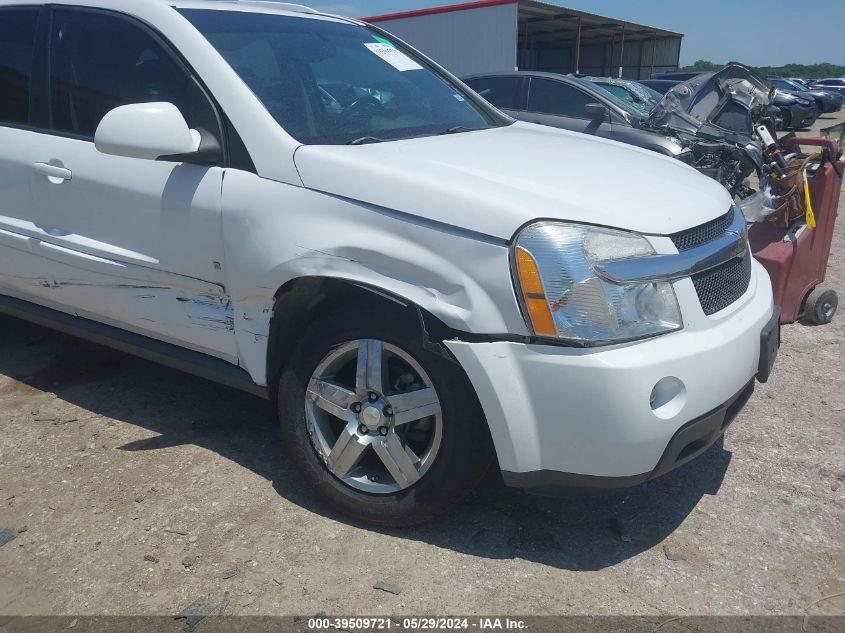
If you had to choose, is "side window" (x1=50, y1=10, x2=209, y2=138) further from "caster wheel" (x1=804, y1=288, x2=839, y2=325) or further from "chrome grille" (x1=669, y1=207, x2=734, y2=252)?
"caster wheel" (x1=804, y1=288, x2=839, y2=325)

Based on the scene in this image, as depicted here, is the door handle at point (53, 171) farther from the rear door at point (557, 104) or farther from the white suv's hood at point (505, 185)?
the rear door at point (557, 104)

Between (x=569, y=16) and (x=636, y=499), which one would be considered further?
(x=569, y=16)

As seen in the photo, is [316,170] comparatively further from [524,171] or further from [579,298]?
[579,298]

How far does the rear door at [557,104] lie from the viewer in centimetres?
831

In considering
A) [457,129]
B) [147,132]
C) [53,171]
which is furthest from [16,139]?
[457,129]

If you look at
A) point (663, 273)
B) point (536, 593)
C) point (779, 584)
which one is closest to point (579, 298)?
point (663, 273)

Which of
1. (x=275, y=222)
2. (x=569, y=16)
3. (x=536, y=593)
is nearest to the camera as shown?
(x=536, y=593)

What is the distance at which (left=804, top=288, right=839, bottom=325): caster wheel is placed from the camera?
4.86m

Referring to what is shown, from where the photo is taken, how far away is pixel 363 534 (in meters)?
2.72

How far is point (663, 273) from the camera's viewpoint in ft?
7.57

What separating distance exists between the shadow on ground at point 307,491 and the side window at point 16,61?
55.1 inches

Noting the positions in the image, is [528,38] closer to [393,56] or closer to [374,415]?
→ [393,56]

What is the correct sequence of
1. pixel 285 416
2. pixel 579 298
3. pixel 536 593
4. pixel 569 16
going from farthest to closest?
pixel 569 16 < pixel 285 416 < pixel 536 593 < pixel 579 298

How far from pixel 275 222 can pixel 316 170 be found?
0.23 m
